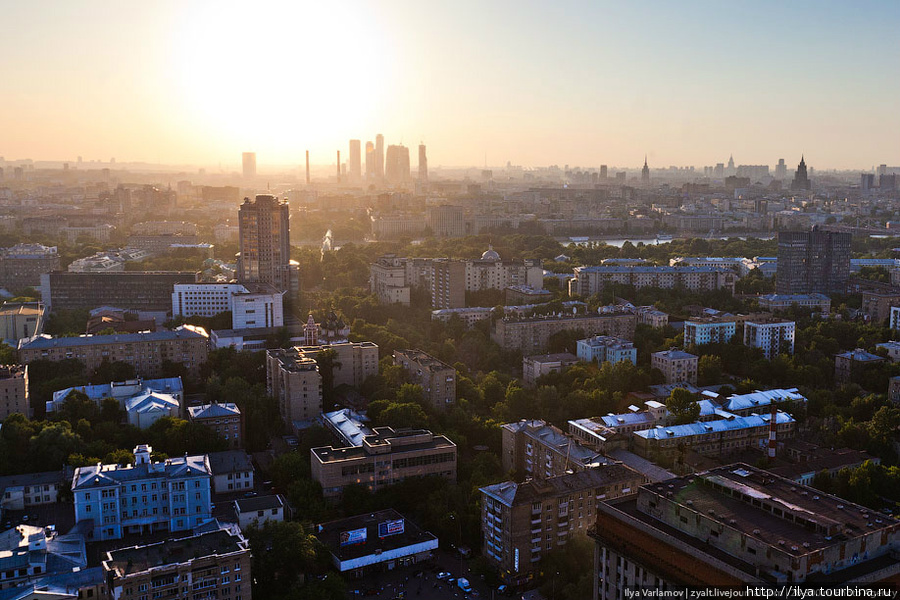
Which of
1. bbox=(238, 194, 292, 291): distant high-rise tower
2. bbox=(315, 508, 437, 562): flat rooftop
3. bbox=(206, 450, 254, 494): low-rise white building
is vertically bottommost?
bbox=(315, 508, 437, 562): flat rooftop

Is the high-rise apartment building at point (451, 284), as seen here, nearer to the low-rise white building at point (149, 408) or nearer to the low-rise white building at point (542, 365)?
the low-rise white building at point (542, 365)

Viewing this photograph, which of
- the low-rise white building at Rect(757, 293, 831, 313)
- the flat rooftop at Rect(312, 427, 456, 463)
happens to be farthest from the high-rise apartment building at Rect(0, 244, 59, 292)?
the low-rise white building at Rect(757, 293, 831, 313)

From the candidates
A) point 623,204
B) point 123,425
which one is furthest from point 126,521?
point 623,204

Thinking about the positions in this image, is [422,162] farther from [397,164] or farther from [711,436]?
[711,436]

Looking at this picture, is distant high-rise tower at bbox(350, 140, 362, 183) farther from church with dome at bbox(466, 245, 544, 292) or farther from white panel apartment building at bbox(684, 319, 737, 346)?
white panel apartment building at bbox(684, 319, 737, 346)

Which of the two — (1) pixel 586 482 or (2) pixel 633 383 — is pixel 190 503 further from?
(2) pixel 633 383

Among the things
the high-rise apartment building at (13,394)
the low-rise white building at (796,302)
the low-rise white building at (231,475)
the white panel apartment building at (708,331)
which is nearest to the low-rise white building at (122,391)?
the high-rise apartment building at (13,394)
